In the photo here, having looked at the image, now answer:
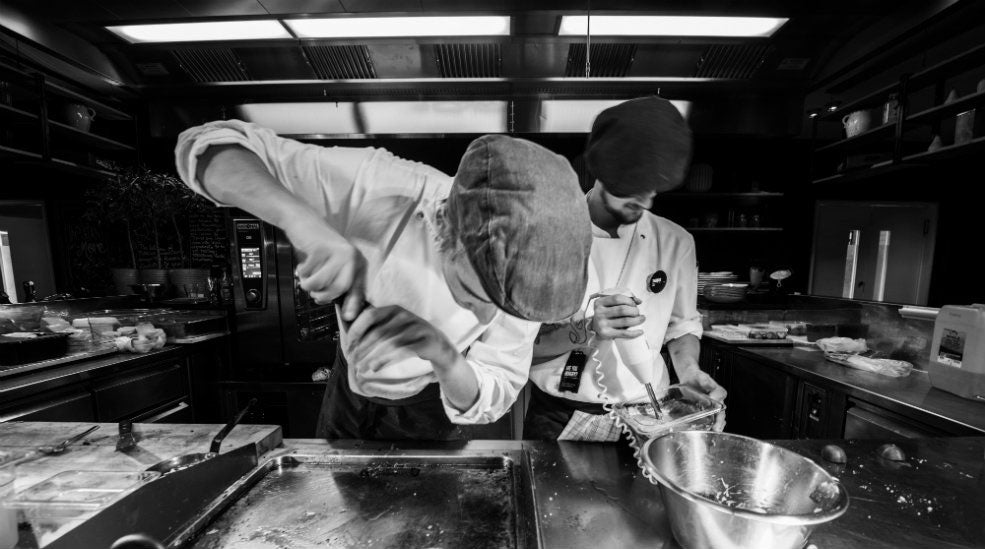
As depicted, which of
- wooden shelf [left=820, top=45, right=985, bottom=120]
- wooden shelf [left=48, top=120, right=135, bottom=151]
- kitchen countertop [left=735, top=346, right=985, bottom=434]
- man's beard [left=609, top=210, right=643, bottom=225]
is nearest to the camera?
man's beard [left=609, top=210, right=643, bottom=225]

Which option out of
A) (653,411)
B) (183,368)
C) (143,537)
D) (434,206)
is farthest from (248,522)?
(183,368)

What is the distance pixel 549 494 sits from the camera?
1.29 metres

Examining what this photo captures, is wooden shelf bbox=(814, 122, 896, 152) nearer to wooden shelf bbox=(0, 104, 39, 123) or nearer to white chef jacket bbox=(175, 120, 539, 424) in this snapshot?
white chef jacket bbox=(175, 120, 539, 424)

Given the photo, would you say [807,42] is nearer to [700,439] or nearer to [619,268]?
[619,268]

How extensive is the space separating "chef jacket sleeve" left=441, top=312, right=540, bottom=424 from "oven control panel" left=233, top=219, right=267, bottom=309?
2.72ft

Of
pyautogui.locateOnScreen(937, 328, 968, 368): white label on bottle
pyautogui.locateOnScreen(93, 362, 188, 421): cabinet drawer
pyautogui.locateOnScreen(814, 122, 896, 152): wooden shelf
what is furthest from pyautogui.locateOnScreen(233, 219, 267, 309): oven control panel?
pyautogui.locateOnScreen(814, 122, 896, 152): wooden shelf

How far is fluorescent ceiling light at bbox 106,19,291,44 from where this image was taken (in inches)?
56.1

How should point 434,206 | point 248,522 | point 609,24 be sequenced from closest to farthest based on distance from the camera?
point 434,206 → point 248,522 → point 609,24

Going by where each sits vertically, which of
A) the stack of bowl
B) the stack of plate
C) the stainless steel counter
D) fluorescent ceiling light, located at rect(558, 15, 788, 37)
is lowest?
the stainless steel counter

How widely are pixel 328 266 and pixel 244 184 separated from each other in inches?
11.5

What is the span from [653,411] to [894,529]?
0.69m

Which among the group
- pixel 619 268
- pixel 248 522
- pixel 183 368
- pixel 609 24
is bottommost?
pixel 183 368

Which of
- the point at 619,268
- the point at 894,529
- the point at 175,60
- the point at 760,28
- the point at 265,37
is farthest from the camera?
the point at 760,28

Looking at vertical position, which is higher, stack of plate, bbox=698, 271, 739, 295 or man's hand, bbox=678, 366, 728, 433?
stack of plate, bbox=698, 271, 739, 295
